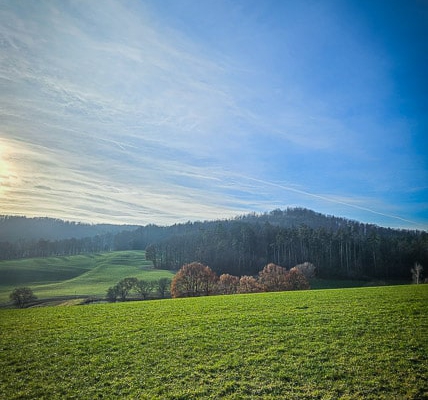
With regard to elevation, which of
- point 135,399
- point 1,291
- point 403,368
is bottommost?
point 1,291

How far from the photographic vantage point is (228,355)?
14156 millimetres

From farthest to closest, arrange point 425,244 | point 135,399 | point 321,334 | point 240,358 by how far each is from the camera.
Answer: point 425,244 < point 321,334 < point 240,358 < point 135,399

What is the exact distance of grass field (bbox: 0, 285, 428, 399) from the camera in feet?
36.9

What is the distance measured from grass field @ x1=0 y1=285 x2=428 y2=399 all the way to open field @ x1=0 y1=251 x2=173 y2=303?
7849 cm

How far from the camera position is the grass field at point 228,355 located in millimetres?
11242

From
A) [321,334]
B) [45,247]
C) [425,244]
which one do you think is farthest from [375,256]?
[45,247]

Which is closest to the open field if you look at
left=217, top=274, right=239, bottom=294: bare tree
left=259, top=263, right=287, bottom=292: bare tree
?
left=217, top=274, right=239, bottom=294: bare tree

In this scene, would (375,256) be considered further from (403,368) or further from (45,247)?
(45,247)

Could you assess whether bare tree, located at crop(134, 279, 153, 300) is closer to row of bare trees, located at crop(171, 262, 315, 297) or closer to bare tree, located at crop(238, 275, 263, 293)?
row of bare trees, located at crop(171, 262, 315, 297)

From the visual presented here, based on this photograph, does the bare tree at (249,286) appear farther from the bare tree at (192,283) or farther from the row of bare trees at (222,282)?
the bare tree at (192,283)

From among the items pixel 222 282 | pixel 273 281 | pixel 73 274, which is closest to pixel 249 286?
pixel 273 281

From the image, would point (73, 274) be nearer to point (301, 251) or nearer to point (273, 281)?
point (273, 281)

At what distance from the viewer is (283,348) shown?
14.6 metres

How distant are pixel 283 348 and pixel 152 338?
8284mm
